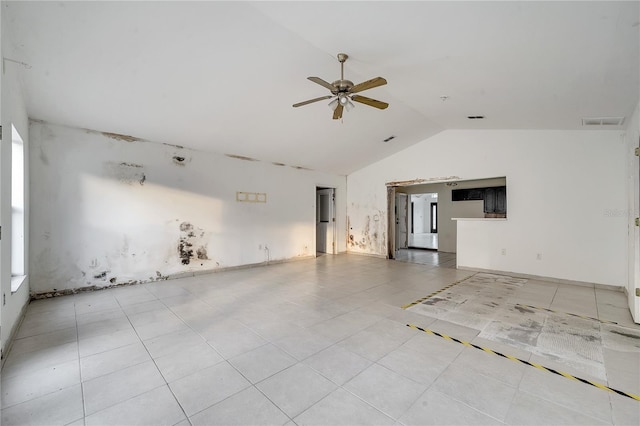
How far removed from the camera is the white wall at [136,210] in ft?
12.5

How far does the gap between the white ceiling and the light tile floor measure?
263 cm

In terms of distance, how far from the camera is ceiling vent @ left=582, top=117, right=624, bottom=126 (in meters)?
3.83

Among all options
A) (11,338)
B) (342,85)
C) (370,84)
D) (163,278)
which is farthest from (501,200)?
(11,338)

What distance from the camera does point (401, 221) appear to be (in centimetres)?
956

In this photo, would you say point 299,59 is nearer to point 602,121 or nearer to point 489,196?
point 602,121

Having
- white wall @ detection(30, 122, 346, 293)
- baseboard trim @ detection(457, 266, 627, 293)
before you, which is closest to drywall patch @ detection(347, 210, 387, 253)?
baseboard trim @ detection(457, 266, 627, 293)

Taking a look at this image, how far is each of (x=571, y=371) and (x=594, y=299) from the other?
2747 millimetres

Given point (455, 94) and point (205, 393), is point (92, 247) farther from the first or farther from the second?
point (455, 94)

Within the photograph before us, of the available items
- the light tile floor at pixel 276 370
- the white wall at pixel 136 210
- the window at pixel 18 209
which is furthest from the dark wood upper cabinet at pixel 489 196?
the window at pixel 18 209

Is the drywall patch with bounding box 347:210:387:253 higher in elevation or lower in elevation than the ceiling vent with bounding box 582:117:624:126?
lower

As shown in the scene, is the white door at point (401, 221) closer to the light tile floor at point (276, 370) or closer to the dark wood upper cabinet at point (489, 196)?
the dark wood upper cabinet at point (489, 196)

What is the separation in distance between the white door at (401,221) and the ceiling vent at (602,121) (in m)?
5.12

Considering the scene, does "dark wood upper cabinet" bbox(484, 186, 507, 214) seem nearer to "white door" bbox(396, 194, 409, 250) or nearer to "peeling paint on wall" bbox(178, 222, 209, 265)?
"white door" bbox(396, 194, 409, 250)

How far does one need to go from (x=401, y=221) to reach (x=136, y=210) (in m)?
7.83
